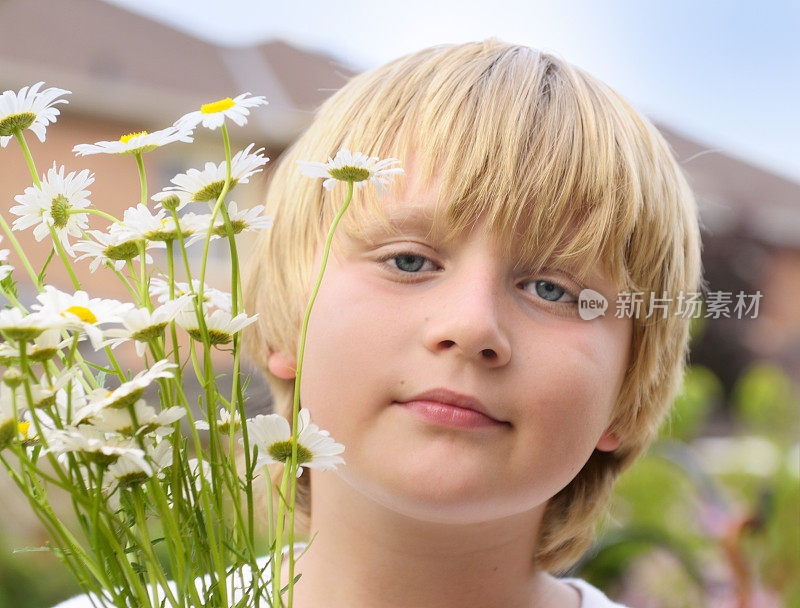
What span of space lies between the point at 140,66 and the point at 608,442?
6.14m

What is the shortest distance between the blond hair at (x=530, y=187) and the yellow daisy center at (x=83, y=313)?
343mm

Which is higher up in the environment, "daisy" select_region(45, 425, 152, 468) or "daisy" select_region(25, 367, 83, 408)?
"daisy" select_region(25, 367, 83, 408)

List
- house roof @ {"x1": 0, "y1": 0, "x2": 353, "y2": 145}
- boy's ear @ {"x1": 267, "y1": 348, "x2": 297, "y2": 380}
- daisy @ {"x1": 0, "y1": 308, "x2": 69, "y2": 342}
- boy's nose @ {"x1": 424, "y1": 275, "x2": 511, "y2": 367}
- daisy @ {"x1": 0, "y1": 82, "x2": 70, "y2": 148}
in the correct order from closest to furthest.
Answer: daisy @ {"x1": 0, "y1": 308, "x2": 69, "y2": 342} → daisy @ {"x1": 0, "y1": 82, "x2": 70, "y2": 148} → boy's nose @ {"x1": 424, "y1": 275, "x2": 511, "y2": 367} → boy's ear @ {"x1": 267, "y1": 348, "x2": 297, "y2": 380} → house roof @ {"x1": 0, "y1": 0, "x2": 353, "y2": 145}

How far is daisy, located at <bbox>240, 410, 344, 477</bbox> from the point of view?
0.49m

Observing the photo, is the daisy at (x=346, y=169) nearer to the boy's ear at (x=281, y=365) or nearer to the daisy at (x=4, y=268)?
the daisy at (x=4, y=268)

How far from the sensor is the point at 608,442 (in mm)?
941

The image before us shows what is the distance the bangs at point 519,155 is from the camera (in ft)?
2.39

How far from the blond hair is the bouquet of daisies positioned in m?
0.26

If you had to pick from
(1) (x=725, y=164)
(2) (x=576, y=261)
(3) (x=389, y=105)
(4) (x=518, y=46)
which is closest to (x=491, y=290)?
(2) (x=576, y=261)

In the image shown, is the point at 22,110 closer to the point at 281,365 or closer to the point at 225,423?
the point at 225,423

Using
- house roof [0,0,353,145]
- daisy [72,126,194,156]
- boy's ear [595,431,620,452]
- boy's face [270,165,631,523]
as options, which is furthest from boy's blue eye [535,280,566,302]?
house roof [0,0,353,145]

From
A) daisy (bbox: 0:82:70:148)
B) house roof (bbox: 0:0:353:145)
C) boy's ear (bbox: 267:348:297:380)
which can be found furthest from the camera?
house roof (bbox: 0:0:353:145)

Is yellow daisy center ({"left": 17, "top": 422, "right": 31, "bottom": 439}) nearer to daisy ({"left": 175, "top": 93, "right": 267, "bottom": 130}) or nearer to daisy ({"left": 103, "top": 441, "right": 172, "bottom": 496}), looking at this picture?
daisy ({"left": 103, "top": 441, "right": 172, "bottom": 496})

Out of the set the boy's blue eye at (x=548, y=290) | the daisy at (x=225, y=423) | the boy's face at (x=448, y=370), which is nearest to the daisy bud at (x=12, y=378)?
the daisy at (x=225, y=423)
